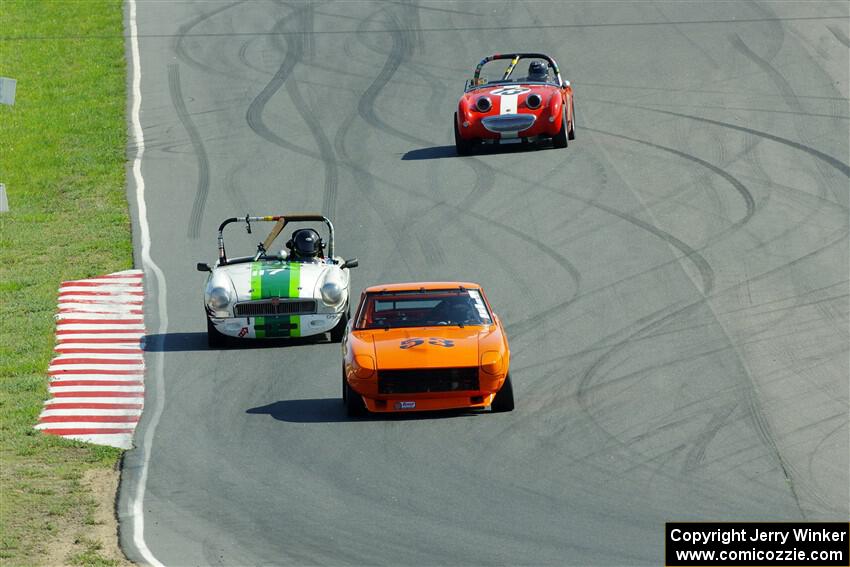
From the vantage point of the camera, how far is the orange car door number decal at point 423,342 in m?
14.7

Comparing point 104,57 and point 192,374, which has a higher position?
point 104,57

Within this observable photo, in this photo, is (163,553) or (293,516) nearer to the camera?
(163,553)

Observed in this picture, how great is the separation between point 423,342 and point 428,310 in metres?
1.07

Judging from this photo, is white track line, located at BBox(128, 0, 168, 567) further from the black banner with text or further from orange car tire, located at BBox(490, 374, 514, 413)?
the black banner with text

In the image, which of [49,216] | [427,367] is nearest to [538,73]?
[49,216]

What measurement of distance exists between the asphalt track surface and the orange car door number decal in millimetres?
745

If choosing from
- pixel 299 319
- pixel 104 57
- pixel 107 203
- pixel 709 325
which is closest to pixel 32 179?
pixel 107 203

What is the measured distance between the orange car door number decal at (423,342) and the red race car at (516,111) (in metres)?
10.7

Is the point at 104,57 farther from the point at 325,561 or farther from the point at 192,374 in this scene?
the point at 325,561

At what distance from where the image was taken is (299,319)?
17750 millimetres

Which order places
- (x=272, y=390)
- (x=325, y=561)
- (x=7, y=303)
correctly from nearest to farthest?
(x=325, y=561)
(x=272, y=390)
(x=7, y=303)

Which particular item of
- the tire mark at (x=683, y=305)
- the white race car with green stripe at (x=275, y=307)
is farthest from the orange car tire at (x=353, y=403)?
the white race car with green stripe at (x=275, y=307)

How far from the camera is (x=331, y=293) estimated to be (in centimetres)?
1784

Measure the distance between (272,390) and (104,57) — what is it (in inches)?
741
